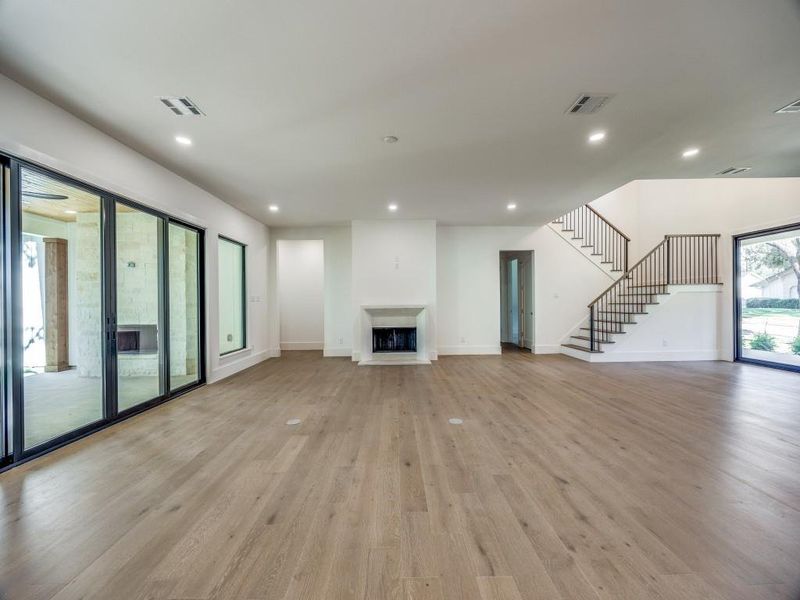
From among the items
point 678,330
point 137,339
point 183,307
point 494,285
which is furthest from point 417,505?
point 678,330

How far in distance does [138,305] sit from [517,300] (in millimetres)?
8293

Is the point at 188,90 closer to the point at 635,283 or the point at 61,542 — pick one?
the point at 61,542

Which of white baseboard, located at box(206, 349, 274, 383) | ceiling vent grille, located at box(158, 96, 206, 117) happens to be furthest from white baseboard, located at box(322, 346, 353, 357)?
ceiling vent grille, located at box(158, 96, 206, 117)

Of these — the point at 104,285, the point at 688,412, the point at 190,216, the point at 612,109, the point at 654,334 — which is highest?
the point at 612,109

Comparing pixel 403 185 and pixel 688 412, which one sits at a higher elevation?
pixel 403 185

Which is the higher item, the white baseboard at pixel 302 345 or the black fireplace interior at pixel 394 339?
the black fireplace interior at pixel 394 339

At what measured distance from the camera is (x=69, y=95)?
8.77ft

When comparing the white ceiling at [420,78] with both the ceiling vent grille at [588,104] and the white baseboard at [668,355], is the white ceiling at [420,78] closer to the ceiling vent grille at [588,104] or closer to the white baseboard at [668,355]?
the ceiling vent grille at [588,104]

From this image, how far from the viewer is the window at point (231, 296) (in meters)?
5.66

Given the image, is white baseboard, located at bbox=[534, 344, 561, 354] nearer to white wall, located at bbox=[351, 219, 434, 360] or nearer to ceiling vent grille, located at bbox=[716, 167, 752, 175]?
white wall, located at bbox=[351, 219, 434, 360]


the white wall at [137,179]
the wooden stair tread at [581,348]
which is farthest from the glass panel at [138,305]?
the wooden stair tread at [581,348]

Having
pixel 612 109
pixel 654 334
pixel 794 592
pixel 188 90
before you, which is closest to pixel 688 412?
pixel 794 592

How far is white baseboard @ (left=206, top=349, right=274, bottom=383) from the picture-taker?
16.9 feet

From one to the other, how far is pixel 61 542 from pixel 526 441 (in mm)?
3181
